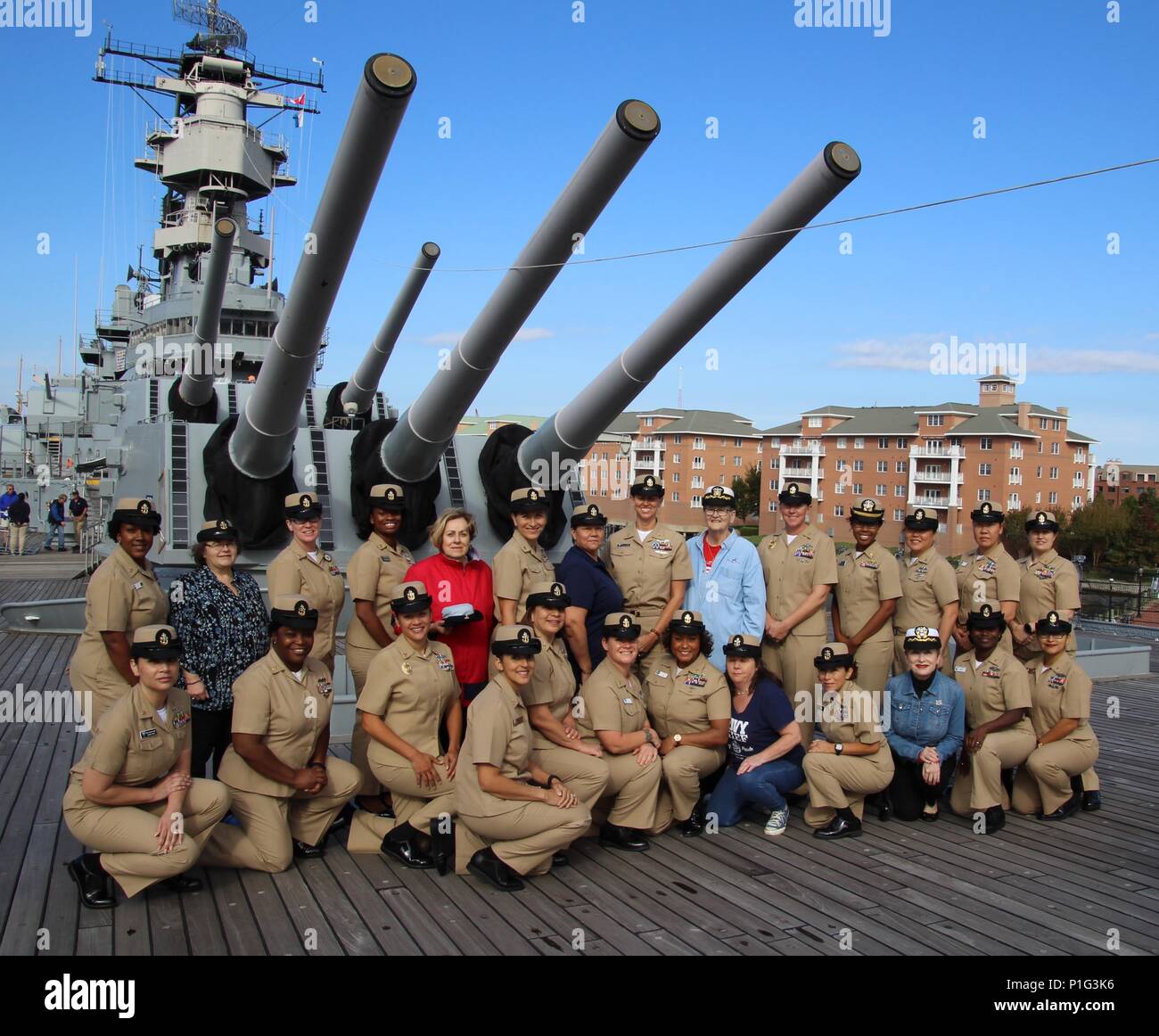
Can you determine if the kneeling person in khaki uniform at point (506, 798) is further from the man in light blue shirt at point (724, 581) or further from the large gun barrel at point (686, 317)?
the large gun barrel at point (686, 317)

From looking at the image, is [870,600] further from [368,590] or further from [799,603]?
[368,590]

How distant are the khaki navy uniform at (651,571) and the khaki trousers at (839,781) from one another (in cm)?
103

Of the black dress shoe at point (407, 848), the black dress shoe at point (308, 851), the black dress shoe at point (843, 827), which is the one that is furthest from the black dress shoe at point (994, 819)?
the black dress shoe at point (308, 851)

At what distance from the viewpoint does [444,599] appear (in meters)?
4.82

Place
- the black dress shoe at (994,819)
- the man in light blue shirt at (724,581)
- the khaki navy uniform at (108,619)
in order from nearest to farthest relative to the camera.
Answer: the khaki navy uniform at (108,619) → the black dress shoe at (994,819) → the man in light blue shirt at (724,581)

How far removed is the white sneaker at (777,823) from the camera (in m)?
4.84

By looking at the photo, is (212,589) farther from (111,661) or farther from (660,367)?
(660,367)

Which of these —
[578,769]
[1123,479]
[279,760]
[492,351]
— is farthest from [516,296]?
[1123,479]

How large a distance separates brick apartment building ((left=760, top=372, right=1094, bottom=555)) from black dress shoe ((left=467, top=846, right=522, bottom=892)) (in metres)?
41.6

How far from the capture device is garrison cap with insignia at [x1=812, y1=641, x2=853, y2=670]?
16.0ft

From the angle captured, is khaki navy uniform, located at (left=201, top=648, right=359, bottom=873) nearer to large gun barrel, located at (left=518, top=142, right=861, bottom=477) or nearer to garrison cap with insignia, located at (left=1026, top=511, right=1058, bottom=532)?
large gun barrel, located at (left=518, top=142, right=861, bottom=477)
